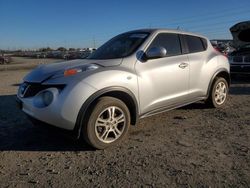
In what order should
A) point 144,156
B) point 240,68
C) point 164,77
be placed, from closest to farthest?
1. point 144,156
2. point 164,77
3. point 240,68

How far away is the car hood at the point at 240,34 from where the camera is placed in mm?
11359

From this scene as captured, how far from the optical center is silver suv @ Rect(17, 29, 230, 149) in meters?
3.98

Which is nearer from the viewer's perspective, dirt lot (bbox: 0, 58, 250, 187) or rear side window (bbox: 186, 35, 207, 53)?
dirt lot (bbox: 0, 58, 250, 187)

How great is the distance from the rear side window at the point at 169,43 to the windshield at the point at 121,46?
210mm

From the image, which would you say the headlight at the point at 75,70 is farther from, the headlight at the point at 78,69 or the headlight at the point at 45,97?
the headlight at the point at 45,97

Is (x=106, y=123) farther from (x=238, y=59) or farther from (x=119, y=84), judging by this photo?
(x=238, y=59)

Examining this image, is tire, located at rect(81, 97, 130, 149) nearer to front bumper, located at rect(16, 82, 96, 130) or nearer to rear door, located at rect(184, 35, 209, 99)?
front bumper, located at rect(16, 82, 96, 130)

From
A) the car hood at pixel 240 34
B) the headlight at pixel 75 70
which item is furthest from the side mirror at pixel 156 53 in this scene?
the car hood at pixel 240 34

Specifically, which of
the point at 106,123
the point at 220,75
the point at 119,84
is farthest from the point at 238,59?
the point at 106,123

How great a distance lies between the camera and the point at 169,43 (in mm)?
5383

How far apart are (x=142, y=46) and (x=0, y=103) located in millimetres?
4542

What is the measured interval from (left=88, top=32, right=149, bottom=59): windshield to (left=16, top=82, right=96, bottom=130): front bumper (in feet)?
3.76

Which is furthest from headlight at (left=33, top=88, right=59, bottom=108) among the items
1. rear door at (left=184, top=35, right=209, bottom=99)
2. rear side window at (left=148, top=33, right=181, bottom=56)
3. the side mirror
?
rear door at (left=184, top=35, right=209, bottom=99)

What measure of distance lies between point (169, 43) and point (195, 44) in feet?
2.81
